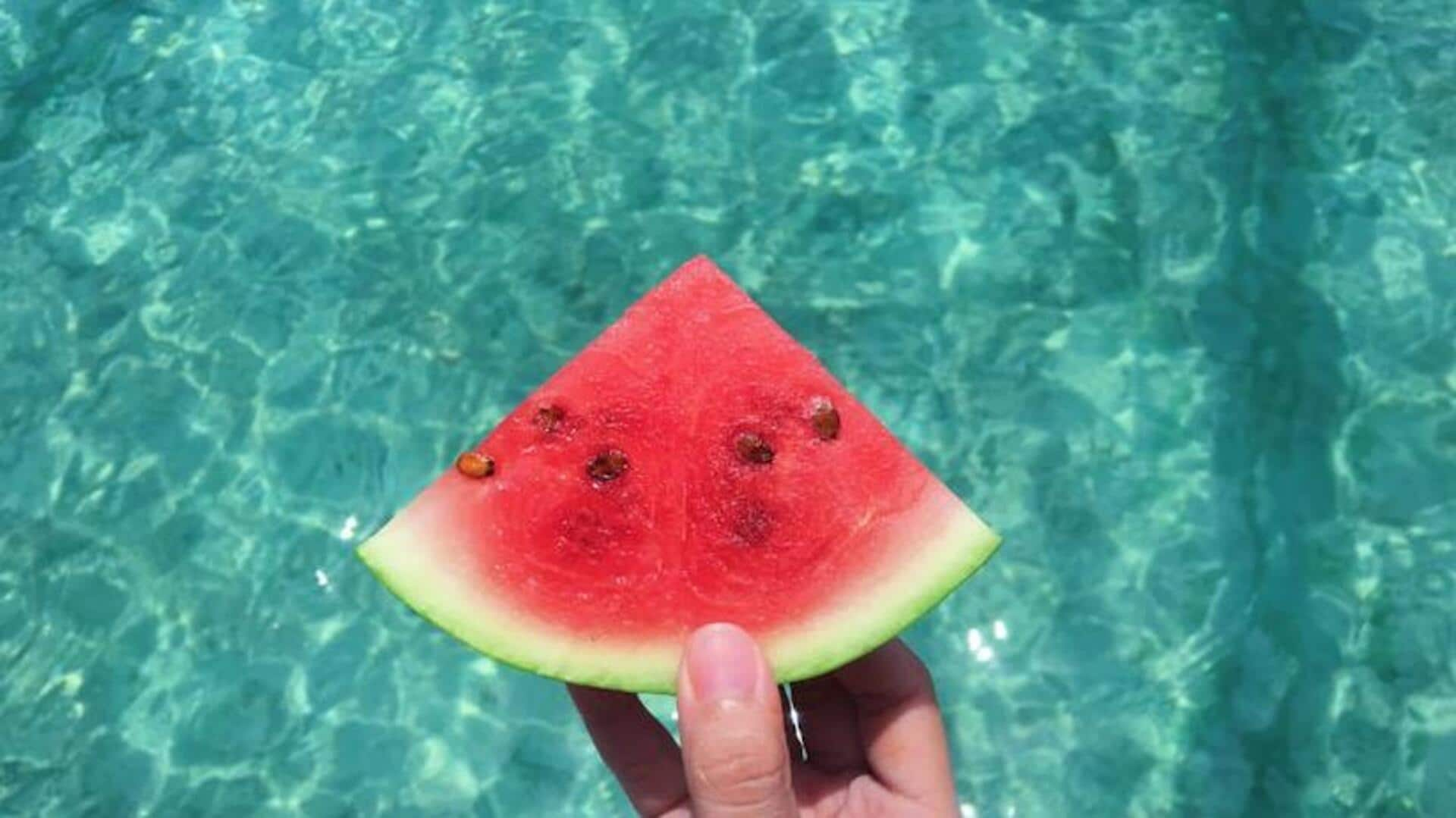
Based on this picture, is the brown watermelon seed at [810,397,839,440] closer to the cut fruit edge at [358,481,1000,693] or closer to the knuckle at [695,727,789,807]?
the cut fruit edge at [358,481,1000,693]

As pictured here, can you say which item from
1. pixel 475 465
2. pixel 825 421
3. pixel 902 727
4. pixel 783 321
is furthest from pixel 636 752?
pixel 783 321

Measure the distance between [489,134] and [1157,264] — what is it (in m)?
2.52

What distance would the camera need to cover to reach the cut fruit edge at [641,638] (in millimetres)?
2295

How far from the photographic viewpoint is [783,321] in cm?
468

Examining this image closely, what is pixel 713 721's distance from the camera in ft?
6.59

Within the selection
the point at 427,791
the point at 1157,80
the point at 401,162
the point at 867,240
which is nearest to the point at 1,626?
the point at 427,791

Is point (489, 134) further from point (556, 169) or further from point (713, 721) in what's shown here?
point (713, 721)

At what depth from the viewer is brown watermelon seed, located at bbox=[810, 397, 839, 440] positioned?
251 cm

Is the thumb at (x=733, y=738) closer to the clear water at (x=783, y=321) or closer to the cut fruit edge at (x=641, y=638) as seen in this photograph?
the cut fruit edge at (x=641, y=638)

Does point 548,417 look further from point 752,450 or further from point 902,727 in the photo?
point 902,727

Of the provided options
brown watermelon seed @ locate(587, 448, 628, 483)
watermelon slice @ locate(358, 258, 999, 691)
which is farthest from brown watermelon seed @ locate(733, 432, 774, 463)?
brown watermelon seed @ locate(587, 448, 628, 483)

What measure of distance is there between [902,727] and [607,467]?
0.75 metres

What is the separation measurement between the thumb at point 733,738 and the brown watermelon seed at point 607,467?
49cm

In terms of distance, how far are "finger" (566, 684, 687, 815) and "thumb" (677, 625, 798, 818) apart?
58cm
